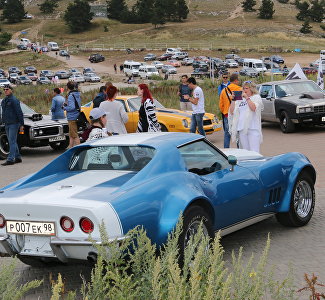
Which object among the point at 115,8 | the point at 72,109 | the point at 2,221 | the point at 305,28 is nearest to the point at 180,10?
the point at 115,8

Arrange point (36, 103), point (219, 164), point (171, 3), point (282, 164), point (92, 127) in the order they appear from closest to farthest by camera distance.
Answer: point (219, 164) < point (282, 164) < point (92, 127) < point (36, 103) < point (171, 3)

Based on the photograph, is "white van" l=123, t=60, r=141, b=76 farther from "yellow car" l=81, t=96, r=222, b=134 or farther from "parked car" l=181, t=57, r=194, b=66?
"yellow car" l=81, t=96, r=222, b=134

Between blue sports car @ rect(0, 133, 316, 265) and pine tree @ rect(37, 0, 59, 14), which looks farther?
pine tree @ rect(37, 0, 59, 14)

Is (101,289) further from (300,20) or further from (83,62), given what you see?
(300,20)

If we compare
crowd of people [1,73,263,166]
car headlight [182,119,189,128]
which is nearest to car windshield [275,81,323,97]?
crowd of people [1,73,263,166]

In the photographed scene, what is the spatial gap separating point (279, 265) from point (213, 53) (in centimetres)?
9818

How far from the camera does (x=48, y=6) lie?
17000cm

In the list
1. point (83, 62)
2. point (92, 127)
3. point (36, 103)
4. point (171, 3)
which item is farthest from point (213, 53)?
point (92, 127)

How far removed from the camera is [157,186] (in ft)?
19.0

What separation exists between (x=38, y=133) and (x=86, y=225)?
11.7 metres

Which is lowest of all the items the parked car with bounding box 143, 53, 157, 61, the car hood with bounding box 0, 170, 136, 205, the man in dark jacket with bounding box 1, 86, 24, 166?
the parked car with bounding box 143, 53, 157, 61

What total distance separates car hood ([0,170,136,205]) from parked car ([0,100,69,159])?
33.2 feet

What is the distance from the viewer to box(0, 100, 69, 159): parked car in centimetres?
1662

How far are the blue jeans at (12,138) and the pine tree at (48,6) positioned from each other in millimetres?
161056
